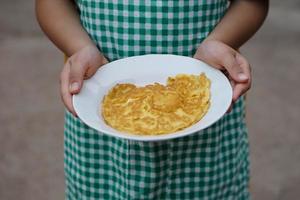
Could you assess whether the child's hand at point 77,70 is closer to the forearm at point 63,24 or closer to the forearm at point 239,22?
the forearm at point 63,24

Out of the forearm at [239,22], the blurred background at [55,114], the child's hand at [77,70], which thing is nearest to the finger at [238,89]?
the forearm at [239,22]

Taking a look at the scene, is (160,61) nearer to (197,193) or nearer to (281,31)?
(197,193)

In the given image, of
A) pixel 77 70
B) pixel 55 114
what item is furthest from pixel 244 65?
pixel 55 114

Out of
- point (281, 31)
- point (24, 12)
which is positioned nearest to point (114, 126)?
point (281, 31)

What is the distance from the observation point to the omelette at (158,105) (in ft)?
3.02

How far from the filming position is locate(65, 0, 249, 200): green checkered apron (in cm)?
103

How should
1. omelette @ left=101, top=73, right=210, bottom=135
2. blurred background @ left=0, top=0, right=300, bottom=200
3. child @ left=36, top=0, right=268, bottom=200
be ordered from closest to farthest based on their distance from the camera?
omelette @ left=101, top=73, right=210, bottom=135 < child @ left=36, top=0, right=268, bottom=200 < blurred background @ left=0, top=0, right=300, bottom=200

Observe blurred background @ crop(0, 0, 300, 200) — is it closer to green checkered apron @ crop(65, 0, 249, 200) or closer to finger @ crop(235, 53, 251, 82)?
green checkered apron @ crop(65, 0, 249, 200)

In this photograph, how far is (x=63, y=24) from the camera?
109 centimetres

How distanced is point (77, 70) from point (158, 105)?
0.46ft

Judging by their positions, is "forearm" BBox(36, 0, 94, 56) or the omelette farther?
"forearm" BBox(36, 0, 94, 56)

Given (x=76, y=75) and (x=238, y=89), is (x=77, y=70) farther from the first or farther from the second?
(x=238, y=89)

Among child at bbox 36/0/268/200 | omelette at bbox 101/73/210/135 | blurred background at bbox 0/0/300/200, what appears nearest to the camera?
omelette at bbox 101/73/210/135

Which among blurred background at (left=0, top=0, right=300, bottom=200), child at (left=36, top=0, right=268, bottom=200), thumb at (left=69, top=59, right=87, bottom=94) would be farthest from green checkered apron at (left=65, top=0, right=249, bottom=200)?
blurred background at (left=0, top=0, right=300, bottom=200)
